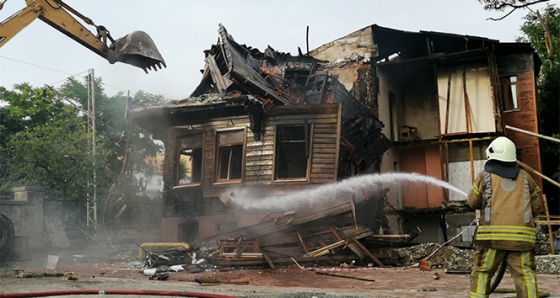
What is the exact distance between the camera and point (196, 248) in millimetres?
13969

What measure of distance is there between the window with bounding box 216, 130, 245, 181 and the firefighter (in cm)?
1286

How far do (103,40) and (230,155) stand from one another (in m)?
7.18

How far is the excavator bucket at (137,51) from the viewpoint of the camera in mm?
11312

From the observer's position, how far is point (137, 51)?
11.3 metres

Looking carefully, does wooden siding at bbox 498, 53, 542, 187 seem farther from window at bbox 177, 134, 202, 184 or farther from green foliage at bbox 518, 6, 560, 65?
window at bbox 177, 134, 202, 184

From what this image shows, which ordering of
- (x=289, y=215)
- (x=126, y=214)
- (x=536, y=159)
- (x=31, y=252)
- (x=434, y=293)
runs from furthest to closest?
(x=126, y=214)
(x=536, y=159)
(x=31, y=252)
(x=289, y=215)
(x=434, y=293)

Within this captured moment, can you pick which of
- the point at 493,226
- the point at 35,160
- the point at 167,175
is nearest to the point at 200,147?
the point at 167,175

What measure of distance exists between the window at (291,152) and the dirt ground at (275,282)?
217 inches

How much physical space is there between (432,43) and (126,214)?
18284 millimetres

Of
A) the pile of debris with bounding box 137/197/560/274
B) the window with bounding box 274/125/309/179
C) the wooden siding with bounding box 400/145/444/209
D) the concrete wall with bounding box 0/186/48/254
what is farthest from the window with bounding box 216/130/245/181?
the wooden siding with bounding box 400/145/444/209

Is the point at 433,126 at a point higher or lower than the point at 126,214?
higher

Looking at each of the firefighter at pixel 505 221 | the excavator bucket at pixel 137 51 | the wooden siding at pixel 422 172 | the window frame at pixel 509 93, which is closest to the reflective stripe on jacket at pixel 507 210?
the firefighter at pixel 505 221

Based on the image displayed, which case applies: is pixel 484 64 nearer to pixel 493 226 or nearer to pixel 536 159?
pixel 536 159

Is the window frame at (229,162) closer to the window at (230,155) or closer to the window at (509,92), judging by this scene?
the window at (230,155)
